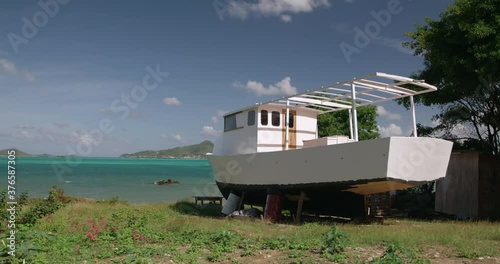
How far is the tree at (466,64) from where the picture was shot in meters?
14.5

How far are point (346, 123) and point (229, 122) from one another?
18.4 m

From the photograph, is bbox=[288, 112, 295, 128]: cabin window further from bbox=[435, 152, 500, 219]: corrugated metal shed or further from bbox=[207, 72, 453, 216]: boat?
bbox=[435, 152, 500, 219]: corrugated metal shed

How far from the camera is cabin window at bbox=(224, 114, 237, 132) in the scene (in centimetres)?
1677

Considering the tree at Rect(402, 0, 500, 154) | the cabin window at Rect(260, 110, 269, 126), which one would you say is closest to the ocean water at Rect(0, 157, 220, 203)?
the cabin window at Rect(260, 110, 269, 126)

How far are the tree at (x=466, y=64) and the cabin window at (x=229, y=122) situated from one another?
8136 millimetres

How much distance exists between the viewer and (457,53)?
16016 millimetres

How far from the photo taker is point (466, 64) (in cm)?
1534

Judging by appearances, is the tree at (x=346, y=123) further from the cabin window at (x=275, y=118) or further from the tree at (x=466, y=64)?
the cabin window at (x=275, y=118)

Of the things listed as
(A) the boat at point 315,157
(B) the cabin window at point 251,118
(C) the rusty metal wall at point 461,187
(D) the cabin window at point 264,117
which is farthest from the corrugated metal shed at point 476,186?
(B) the cabin window at point 251,118

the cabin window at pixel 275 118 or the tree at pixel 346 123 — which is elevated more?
the tree at pixel 346 123

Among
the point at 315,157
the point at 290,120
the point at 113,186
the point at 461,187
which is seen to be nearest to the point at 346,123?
the point at 461,187

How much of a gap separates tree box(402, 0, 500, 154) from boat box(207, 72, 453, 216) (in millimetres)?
3278

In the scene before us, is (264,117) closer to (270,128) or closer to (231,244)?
(270,128)

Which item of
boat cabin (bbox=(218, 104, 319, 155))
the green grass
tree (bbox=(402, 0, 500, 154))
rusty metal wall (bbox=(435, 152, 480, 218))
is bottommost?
the green grass
